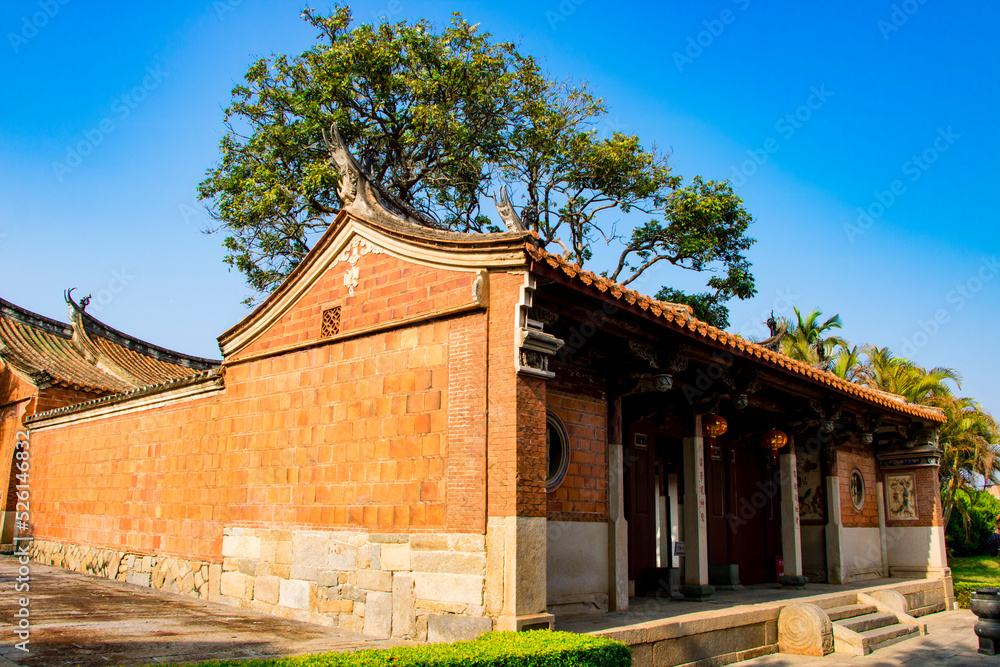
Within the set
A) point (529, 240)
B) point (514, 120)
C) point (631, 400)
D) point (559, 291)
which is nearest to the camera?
point (529, 240)

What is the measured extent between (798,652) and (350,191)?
7157mm

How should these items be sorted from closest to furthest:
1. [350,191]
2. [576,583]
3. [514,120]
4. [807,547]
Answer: [576,583]
[350,191]
[807,547]
[514,120]

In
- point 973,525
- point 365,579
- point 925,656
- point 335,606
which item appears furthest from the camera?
point 973,525

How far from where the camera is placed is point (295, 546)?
7.98 metres

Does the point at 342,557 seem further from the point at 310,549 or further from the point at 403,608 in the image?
the point at 403,608

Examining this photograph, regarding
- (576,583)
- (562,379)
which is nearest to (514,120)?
(562,379)

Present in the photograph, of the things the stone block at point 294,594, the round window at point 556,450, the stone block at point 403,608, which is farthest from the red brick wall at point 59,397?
the round window at point 556,450

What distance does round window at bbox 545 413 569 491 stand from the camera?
24.5 ft

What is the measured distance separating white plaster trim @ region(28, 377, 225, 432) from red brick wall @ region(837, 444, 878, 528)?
1029cm

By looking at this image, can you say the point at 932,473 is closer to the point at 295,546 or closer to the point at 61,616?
the point at 295,546

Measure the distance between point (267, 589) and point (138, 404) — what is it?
464 centimetres

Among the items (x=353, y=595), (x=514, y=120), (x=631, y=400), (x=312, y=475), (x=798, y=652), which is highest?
(x=514, y=120)

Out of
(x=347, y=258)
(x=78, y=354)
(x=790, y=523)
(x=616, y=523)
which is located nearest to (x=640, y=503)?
(x=616, y=523)

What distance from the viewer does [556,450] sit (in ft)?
24.9
